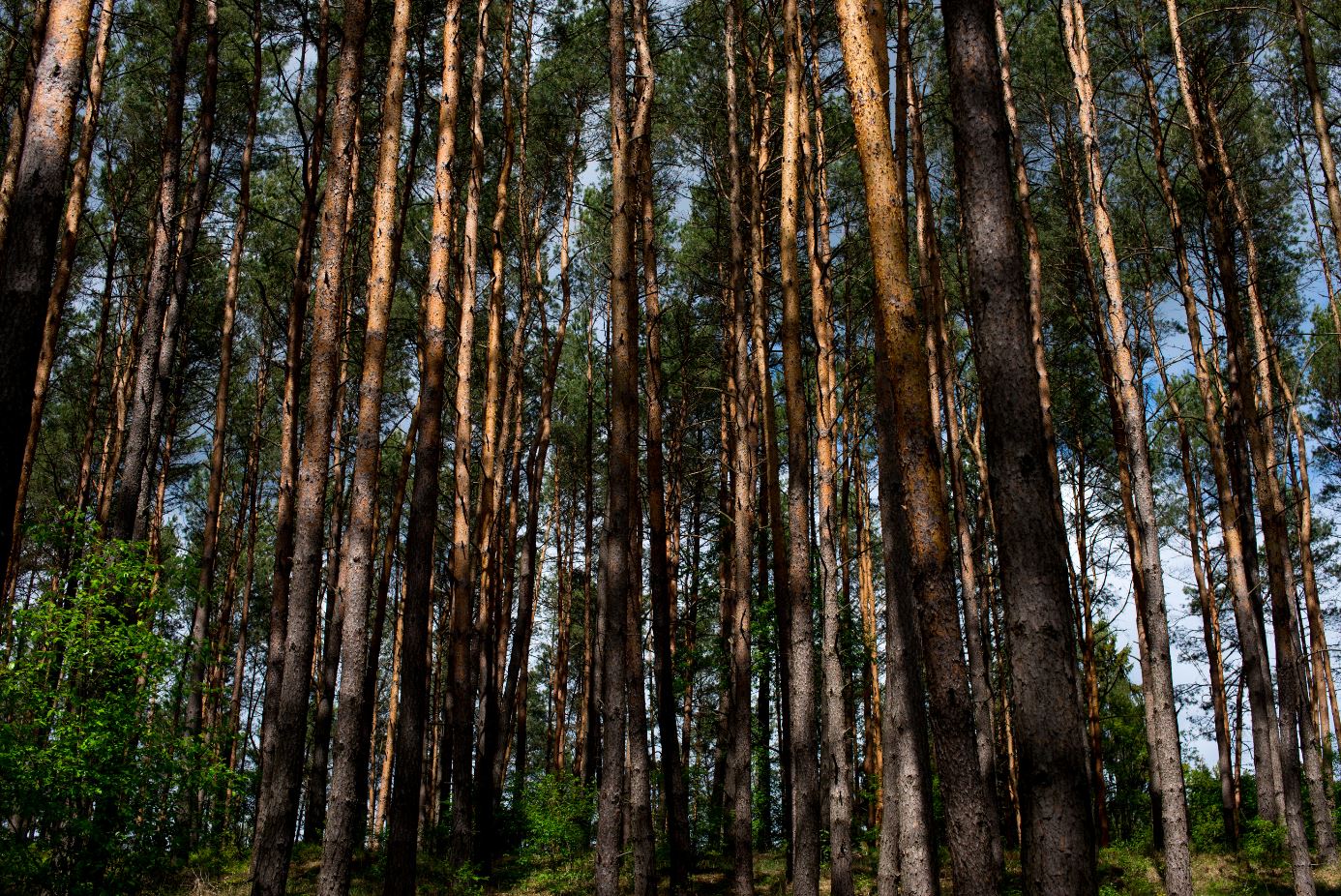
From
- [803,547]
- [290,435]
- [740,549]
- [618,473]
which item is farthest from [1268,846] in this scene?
[290,435]

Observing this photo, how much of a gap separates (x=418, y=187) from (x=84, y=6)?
39.3 ft

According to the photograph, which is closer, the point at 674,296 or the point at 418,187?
the point at 418,187

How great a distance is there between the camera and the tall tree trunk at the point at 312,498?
764 cm

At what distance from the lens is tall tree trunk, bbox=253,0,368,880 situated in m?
7.64

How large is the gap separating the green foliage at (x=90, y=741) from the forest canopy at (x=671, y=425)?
56mm

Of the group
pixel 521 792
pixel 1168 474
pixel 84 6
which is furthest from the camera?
pixel 1168 474

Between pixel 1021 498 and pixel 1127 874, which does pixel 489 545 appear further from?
pixel 1021 498

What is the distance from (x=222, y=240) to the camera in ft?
64.0

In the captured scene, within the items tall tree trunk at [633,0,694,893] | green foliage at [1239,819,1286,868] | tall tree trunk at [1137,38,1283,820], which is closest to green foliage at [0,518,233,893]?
tall tree trunk at [633,0,694,893]

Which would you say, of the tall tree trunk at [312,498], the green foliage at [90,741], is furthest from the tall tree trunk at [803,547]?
the green foliage at [90,741]

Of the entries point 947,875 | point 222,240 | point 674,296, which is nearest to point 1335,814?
point 947,875

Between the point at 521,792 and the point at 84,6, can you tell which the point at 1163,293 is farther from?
the point at 84,6

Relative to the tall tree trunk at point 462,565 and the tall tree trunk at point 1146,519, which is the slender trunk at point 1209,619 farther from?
the tall tree trunk at point 462,565

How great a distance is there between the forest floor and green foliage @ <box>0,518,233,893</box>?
2.15m
